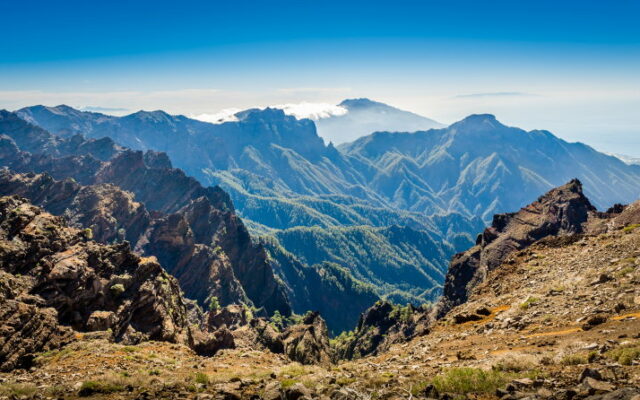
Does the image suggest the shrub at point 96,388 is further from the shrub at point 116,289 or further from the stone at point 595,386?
the shrub at point 116,289

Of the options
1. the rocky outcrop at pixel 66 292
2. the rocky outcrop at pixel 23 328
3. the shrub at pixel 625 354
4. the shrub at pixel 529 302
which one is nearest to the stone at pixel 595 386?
the shrub at pixel 625 354

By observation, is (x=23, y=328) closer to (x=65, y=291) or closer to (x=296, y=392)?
(x=65, y=291)

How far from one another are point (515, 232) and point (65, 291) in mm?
80407

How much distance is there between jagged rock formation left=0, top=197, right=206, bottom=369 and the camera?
3069 cm

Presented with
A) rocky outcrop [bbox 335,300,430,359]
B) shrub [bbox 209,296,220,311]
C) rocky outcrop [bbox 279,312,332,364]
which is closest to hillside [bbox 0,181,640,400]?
rocky outcrop [bbox 279,312,332,364]

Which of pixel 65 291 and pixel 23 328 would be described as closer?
pixel 23 328

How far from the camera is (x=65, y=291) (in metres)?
39.8

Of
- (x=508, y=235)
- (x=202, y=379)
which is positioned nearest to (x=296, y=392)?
(x=202, y=379)

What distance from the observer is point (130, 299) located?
44906 mm

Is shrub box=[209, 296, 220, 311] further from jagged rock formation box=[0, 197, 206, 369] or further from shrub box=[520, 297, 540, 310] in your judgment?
shrub box=[520, 297, 540, 310]

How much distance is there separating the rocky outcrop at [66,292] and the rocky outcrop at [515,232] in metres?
56.3

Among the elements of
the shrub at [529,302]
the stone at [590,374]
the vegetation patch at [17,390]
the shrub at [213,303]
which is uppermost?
the stone at [590,374]

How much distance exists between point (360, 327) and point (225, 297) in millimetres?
51886

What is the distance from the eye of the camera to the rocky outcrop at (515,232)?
8475cm
